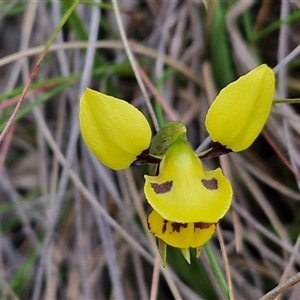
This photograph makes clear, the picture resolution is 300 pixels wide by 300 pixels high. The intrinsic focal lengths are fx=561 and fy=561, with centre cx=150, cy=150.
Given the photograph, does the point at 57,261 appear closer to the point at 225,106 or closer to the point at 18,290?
the point at 18,290


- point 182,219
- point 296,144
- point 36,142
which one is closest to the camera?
point 182,219

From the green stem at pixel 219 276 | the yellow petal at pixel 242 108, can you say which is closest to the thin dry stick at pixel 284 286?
the green stem at pixel 219 276

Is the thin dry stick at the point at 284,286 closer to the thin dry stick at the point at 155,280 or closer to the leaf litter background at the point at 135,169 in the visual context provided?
the thin dry stick at the point at 155,280

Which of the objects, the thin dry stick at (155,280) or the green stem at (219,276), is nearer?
the green stem at (219,276)

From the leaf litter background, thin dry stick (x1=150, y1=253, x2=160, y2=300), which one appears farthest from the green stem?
the leaf litter background

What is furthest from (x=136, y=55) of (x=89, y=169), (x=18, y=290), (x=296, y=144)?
(x=18, y=290)

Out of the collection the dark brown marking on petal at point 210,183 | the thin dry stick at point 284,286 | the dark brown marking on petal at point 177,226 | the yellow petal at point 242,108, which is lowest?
the thin dry stick at point 284,286

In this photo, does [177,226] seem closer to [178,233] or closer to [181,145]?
[178,233]

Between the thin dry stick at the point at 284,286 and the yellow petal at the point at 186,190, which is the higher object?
the yellow petal at the point at 186,190
